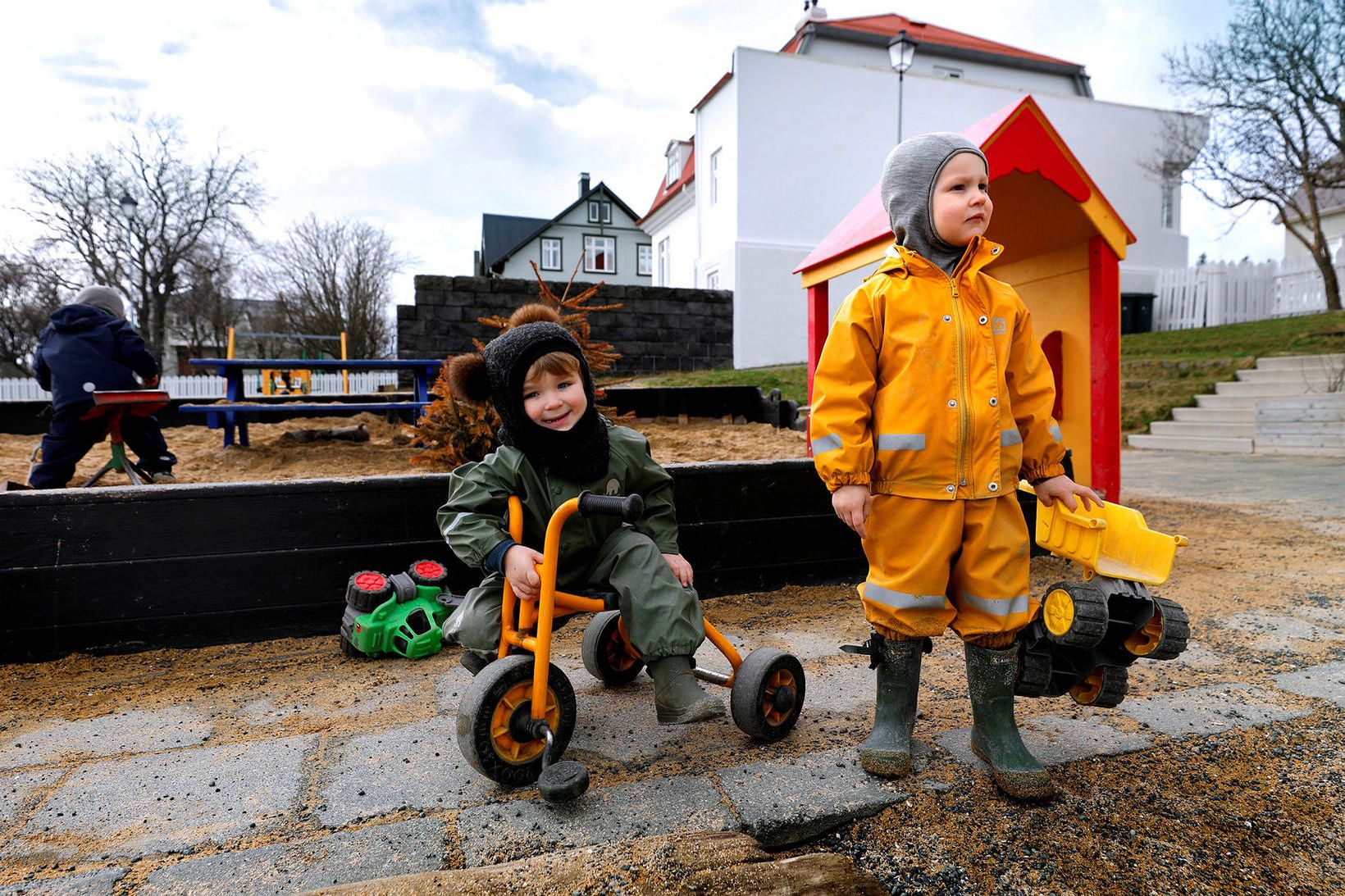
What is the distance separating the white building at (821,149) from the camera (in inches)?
699

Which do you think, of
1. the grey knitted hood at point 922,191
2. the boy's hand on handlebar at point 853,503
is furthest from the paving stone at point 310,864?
the grey knitted hood at point 922,191

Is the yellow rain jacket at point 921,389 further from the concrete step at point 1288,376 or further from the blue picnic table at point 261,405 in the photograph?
the concrete step at point 1288,376

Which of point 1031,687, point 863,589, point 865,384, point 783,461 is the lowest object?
point 1031,687

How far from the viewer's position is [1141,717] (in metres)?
2.13

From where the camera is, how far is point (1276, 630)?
9.46ft

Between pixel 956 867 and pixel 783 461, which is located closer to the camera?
pixel 956 867

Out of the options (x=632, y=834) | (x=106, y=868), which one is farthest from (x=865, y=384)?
(x=106, y=868)

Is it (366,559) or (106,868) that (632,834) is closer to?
(106,868)

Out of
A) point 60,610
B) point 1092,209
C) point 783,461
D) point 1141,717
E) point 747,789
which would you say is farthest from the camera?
point 1092,209

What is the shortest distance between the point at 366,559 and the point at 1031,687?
2.36 m

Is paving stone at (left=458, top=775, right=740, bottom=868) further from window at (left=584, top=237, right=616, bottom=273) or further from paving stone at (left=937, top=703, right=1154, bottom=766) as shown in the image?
window at (left=584, top=237, right=616, bottom=273)

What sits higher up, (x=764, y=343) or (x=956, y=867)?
(x=764, y=343)

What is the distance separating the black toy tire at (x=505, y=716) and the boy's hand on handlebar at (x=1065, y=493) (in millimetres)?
1304

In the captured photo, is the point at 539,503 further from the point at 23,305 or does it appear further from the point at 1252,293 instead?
the point at 23,305
